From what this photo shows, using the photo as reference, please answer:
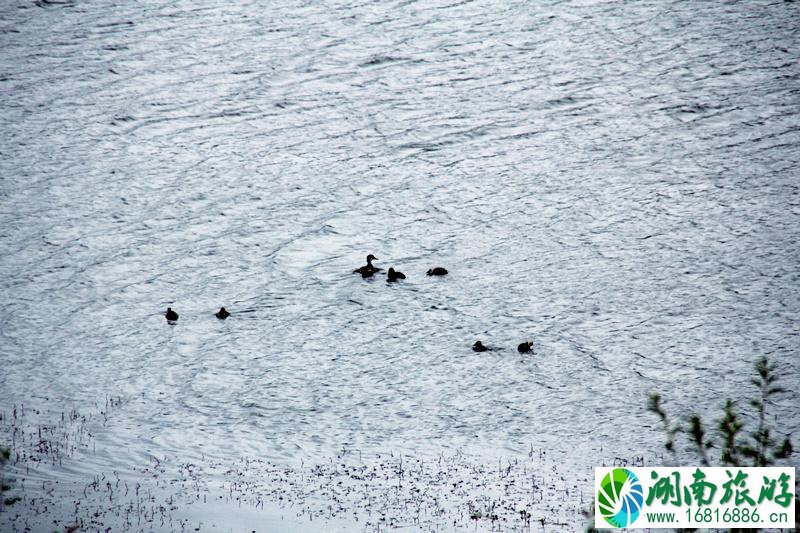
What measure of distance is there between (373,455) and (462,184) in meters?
11.6

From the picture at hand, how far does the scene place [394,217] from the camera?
826 inches

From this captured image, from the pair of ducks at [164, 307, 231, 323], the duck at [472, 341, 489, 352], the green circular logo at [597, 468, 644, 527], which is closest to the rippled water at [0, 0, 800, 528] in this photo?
the pair of ducks at [164, 307, 231, 323]

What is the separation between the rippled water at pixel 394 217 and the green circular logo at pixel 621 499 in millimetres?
4019

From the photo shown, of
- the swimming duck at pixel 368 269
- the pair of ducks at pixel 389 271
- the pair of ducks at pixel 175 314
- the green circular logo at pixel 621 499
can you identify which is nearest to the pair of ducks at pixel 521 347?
the pair of ducks at pixel 389 271

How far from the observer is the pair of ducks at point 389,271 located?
18188mm

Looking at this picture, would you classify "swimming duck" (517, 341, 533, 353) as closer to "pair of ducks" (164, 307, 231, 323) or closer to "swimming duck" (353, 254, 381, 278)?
"swimming duck" (353, 254, 381, 278)

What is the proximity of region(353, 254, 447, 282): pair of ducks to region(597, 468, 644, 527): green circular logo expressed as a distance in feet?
32.4

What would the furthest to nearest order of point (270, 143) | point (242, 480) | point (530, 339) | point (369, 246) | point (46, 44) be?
1. point (46, 44)
2. point (270, 143)
3. point (369, 246)
4. point (530, 339)
5. point (242, 480)

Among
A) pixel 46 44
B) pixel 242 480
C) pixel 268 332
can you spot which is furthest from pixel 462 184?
pixel 46 44

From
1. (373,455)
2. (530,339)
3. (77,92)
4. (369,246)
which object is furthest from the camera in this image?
(77,92)

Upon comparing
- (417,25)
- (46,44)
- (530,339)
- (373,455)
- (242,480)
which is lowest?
(530,339)

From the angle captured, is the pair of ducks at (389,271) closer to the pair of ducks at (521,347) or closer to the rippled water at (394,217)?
the rippled water at (394,217)

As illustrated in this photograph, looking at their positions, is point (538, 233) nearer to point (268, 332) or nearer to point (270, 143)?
point (268, 332)

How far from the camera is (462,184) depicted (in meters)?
22.2
